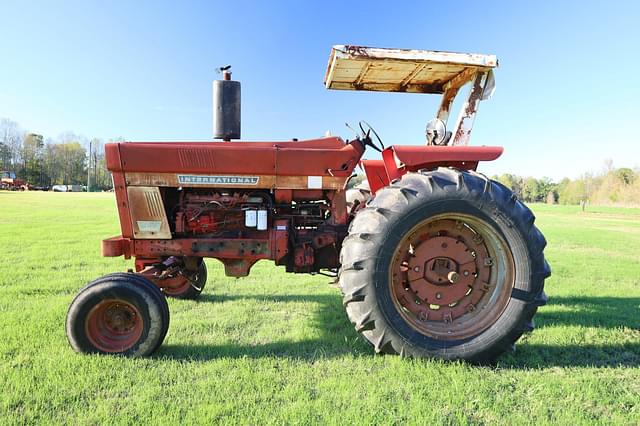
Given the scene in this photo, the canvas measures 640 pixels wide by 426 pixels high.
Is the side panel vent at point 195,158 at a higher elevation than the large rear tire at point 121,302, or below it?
higher

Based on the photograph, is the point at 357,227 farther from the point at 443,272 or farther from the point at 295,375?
the point at 295,375

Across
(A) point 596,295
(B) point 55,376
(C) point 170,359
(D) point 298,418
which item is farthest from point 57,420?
(A) point 596,295

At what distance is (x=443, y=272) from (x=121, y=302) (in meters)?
2.46

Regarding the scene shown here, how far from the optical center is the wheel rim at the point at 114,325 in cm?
284

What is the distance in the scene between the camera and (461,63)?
10.4 feet

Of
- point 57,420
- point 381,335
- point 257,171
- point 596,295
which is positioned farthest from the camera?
point 596,295

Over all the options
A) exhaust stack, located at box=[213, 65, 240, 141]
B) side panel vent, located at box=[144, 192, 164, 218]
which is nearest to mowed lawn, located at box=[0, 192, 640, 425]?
side panel vent, located at box=[144, 192, 164, 218]

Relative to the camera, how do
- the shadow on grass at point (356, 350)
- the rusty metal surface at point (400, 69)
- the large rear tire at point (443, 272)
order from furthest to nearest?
1. the rusty metal surface at point (400, 69)
2. the shadow on grass at point (356, 350)
3. the large rear tire at point (443, 272)

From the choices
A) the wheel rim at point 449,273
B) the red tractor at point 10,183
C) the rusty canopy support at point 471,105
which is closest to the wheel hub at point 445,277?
the wheel rim at point 449,273

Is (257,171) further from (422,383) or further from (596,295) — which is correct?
(596,295)

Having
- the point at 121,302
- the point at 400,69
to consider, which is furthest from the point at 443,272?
the point at 121,302

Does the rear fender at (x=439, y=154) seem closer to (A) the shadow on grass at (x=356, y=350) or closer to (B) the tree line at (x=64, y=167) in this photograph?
(A) the shadow on grass at (x=356, y=350)

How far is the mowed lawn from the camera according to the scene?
216 centimetres

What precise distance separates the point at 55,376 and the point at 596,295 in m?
6.01
